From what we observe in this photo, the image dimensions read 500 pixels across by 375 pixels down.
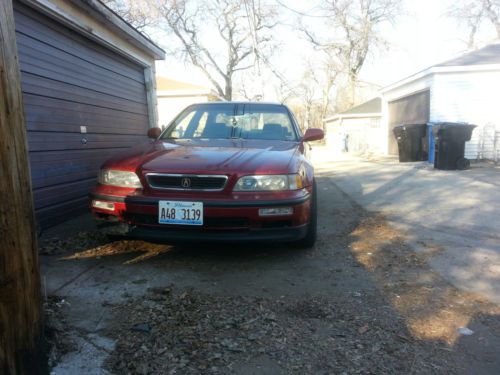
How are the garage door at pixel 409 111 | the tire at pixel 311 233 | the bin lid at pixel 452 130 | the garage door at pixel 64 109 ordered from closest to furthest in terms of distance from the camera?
the tire at pixel 311 233, the garage door at pixel 64 109, the bin lid at pixel 452 130, the garage door at pixel 409 111

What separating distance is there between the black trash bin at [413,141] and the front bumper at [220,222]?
11785mm

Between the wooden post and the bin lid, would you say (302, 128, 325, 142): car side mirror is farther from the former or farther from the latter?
the bin lid

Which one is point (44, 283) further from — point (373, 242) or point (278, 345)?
point (373, 242)

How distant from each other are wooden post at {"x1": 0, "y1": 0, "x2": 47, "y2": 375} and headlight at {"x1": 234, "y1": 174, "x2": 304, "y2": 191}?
1918 mm

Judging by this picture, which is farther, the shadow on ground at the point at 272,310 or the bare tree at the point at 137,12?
the bare tree at the point at 137,12

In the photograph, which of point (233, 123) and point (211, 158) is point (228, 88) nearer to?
point (233, 123)

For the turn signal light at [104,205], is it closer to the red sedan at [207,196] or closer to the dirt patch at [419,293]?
the red sedan at [207,196]

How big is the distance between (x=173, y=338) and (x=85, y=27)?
4.96 metres

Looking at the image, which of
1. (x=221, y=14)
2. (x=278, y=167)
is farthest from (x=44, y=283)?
(x=221, y=14)

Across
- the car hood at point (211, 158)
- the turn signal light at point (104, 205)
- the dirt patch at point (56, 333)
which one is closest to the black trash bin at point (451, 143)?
the car hood at point (211, 158)

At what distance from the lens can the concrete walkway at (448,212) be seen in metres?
3.79

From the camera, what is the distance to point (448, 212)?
20.4ft

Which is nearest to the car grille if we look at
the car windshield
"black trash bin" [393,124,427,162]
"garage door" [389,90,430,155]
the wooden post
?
the car windshield

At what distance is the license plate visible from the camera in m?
3.49
